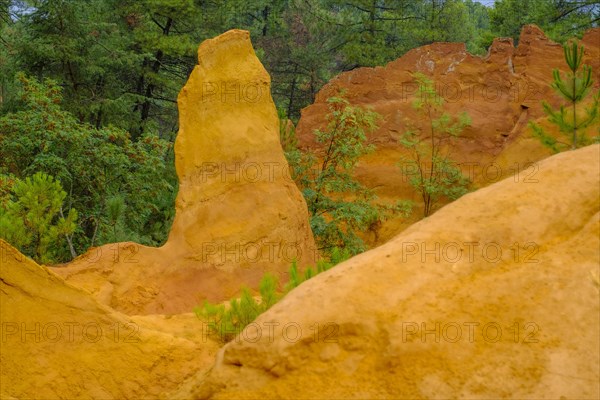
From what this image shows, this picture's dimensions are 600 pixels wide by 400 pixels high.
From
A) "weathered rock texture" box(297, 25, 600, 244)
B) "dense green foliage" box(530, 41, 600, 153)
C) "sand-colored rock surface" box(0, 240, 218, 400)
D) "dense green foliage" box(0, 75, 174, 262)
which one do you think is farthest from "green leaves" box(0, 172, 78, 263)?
"weathered rock texture" box(297, 25, 600, 244)

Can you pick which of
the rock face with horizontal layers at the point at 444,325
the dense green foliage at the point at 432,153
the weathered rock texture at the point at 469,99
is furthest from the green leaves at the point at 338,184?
the rock face with horizontal layers at the point at 444,325

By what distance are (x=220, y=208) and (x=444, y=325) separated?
617cm

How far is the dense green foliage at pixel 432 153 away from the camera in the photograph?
16.2 meters

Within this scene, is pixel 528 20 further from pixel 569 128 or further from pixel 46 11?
pixel 46 11

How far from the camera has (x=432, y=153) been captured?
653 inches

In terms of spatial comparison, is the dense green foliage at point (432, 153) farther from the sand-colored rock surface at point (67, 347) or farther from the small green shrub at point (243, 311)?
the sand-colored rock surface at point (67, 347)

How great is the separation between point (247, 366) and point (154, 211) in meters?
12.2

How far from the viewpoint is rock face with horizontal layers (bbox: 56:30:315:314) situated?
9.25 metres

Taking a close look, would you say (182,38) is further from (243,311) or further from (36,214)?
(243,311)

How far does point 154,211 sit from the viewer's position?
1562cm

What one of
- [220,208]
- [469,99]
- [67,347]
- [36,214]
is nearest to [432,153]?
[469,99]

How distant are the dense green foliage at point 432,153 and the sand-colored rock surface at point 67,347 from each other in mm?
11476

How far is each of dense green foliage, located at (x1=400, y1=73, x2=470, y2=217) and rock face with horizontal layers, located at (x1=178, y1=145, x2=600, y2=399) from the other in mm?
11767

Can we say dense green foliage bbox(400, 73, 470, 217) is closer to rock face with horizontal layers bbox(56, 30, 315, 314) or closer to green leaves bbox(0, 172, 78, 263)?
rock face with horizontal layers bbox(56, 30, 315, 314)
